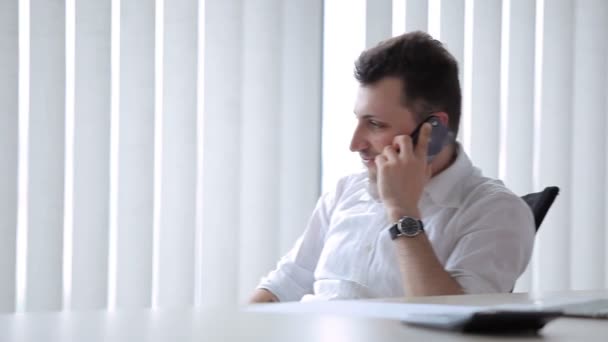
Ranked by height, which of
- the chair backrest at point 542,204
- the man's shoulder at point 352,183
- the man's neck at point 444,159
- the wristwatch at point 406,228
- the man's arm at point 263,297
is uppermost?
the man's neck at point 444,159

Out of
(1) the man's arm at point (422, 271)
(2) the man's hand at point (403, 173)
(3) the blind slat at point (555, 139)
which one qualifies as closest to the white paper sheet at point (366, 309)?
(1) the man's arm at point (422, 271)

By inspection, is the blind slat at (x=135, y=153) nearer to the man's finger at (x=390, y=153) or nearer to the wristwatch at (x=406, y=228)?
the man's finger at (x=390, y=153)

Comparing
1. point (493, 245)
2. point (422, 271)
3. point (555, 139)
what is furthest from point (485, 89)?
point (422, 271)

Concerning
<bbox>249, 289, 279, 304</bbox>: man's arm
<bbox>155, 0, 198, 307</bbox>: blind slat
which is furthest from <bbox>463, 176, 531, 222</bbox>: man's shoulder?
<bbox>155, 0, 198, 307</bbox>: blind slat

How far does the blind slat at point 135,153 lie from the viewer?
98.5 inches

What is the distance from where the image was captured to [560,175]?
3.12m

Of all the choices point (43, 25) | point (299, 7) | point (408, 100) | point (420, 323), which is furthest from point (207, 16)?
point (420, 323)

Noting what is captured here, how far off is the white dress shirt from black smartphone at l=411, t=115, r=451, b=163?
57mm

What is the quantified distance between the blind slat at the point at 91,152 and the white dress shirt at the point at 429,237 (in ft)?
1.96

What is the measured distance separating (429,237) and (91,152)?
1070 mm

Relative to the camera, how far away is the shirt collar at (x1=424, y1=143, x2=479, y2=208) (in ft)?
6.59

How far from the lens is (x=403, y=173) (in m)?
1.97

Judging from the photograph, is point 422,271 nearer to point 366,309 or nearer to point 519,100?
point 366,309

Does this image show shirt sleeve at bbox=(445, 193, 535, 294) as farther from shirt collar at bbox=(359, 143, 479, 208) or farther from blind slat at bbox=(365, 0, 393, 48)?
blind slat at bbox=(365, 0, 393, 48)
